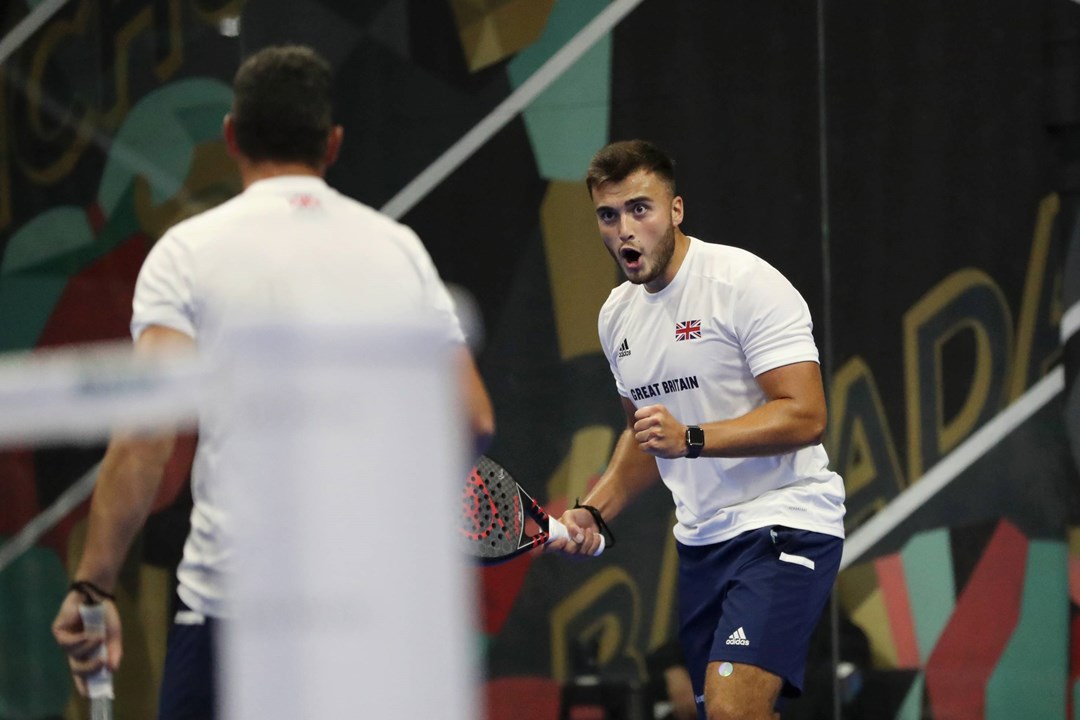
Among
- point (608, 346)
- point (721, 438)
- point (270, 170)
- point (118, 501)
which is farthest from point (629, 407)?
point (118, 501)

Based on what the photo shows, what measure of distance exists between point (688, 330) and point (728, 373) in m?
0.15

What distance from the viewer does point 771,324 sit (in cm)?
375

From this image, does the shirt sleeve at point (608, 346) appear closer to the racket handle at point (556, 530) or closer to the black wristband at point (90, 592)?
the racket handle at point (556, 530)

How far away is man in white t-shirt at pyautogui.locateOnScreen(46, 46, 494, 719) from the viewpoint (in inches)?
95.4

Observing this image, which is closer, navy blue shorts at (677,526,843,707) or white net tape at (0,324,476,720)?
white net tape at (0,324,476,720)

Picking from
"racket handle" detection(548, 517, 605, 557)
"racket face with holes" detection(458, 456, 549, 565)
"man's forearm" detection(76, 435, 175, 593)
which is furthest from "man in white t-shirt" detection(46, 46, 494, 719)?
"racket handle" detection(548, 517, 605, 557)

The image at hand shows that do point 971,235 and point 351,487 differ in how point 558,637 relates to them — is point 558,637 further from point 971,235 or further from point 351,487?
point 351,487

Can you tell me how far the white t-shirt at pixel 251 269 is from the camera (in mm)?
2561

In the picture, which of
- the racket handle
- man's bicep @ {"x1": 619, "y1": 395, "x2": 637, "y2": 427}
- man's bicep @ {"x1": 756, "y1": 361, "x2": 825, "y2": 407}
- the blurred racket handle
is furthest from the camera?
man's bicep @ {"x1": 619, "y1": 395, "x2": 637, "y2": 427}

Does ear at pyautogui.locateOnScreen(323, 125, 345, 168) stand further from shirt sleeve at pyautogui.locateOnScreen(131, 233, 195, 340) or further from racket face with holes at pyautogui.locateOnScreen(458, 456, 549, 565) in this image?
racket face with holes at pyautogui.locateOnScreen(458, 456, 549, 565)

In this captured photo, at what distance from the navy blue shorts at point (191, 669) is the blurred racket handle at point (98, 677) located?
30cm

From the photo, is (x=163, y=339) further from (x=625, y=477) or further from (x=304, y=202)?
(x=625, y=477)

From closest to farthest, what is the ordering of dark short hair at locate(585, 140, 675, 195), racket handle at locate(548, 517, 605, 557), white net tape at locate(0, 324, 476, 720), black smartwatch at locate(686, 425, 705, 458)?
1. white net tape at locate(0, 324, 476, 720)
2. black smartwatch at locate(686, 425, 705, 458)
3. racket handle at locate(548, 517, 605, 557)
4. dark short hair at locate(585, 140, 675, 195)

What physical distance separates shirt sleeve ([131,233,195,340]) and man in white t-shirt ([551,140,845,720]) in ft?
4.26
